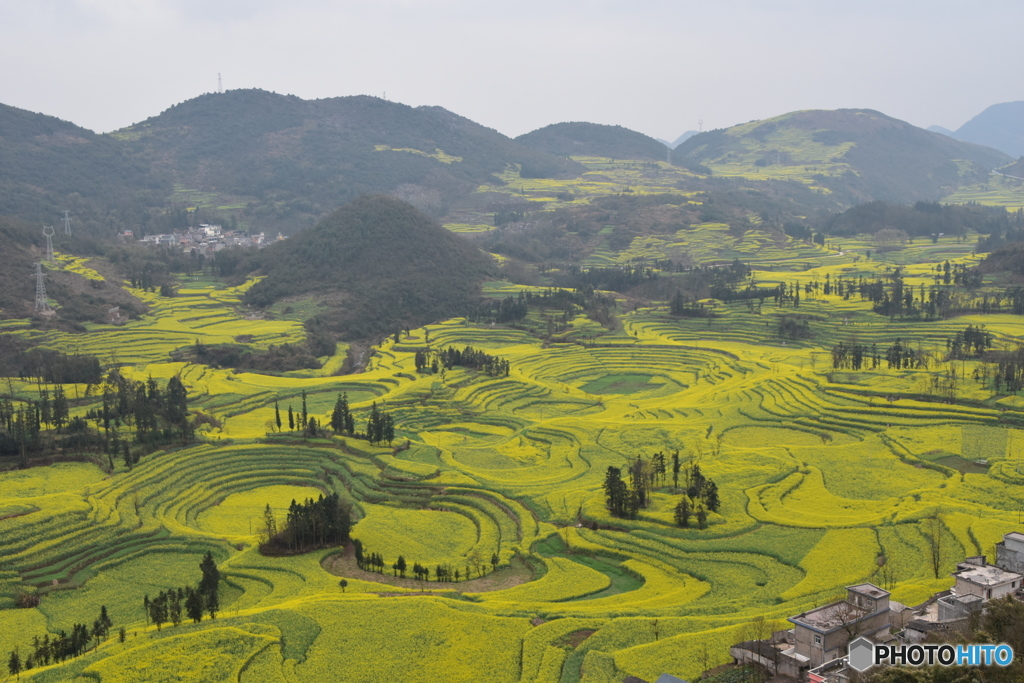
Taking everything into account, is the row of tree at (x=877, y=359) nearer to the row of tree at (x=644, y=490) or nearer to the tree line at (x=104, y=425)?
the row of tree at (x=644, y=490)

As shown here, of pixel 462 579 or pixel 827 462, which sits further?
pixel 827 462

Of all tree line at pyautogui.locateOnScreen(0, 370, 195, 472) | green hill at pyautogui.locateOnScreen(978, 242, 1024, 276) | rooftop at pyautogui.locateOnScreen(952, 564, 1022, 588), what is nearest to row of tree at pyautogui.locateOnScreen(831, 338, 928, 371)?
green hill at pyautogui.locateOnScreen(978, 242, 1024, 276)

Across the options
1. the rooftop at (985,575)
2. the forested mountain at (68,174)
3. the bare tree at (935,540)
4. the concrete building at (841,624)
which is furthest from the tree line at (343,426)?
the forested mountain at (68,174)

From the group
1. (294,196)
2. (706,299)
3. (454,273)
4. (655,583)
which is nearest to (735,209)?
(706,299)

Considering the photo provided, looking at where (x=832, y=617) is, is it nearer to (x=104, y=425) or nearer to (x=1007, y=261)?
(x=104, y=425)

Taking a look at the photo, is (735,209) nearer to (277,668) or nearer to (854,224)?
(854,224)

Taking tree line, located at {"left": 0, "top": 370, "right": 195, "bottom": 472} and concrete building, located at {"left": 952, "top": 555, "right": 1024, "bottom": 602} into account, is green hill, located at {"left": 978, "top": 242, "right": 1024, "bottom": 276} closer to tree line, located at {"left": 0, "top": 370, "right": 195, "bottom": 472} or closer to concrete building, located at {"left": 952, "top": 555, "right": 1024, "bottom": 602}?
concrete building, located at {"left": 952, "top": 555, "right": 1024, "bottom": 602}
